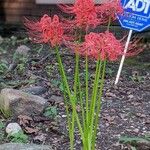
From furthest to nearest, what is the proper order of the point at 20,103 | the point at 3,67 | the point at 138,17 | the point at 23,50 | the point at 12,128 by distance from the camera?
the point at 23,50 → the point at 3,67 → the point at 138,17 → the point at 20,103 → the point at 12,128

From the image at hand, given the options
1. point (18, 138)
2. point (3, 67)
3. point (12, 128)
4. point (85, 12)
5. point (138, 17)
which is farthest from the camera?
point (3, 67)

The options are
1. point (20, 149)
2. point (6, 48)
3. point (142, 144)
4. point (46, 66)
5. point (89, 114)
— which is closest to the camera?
point (89, 114)

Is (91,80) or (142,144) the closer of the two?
(142,144)

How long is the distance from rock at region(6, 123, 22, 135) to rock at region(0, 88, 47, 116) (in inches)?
11.5

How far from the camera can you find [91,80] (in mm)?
6102

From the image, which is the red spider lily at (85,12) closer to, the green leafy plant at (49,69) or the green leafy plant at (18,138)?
the green leafy plant at (18,138)

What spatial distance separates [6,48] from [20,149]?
4.27 metres

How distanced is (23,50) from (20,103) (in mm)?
2656

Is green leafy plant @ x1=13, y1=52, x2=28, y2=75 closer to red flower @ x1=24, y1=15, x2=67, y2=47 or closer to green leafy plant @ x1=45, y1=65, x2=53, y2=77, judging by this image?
green leafy plant @ x1=45, y1=65, x2=53, y2=77

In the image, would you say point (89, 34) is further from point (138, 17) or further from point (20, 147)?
point (138, 17)

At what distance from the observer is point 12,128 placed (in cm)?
465

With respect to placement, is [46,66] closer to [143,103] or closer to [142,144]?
[143,103]

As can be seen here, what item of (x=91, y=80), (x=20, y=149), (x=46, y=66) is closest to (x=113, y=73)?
(x=91, y=80)

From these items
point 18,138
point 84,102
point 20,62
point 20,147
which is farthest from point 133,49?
point 20,147
